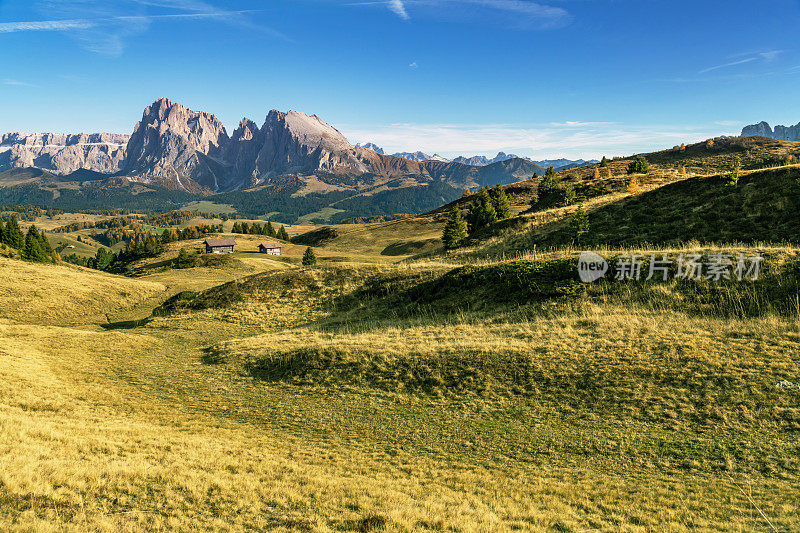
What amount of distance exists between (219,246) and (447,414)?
125 metres

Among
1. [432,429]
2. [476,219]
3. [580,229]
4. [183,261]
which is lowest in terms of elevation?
[183,261]

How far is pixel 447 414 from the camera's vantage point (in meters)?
14.1

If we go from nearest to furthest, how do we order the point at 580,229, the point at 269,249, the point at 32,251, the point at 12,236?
1. the point at 580,229
2. the point at 32,251
3. the point at 12,236
4. the point at 269,249

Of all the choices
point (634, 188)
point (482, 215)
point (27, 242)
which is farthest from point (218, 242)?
point (634, 188)

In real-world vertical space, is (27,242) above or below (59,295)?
above

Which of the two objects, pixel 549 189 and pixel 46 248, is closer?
pixel 46 248

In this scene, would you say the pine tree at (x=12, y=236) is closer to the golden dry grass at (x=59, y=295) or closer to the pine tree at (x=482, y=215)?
the golden dry grass at (x=59, y=295)

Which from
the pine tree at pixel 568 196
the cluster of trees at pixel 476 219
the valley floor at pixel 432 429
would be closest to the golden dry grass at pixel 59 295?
the valley floor at pixel 432 429

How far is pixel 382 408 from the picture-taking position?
15195mm

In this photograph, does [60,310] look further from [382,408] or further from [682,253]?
[682,253]

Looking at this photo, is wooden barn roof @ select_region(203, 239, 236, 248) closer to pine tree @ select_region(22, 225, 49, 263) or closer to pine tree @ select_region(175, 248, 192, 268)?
pine tree @ select_region(175, 248, 192, 268)

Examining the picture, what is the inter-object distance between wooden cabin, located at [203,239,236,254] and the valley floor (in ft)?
340

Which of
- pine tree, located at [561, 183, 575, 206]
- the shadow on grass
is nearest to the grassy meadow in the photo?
the shadow on grass

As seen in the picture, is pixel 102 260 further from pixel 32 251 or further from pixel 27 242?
pixel 32 251
